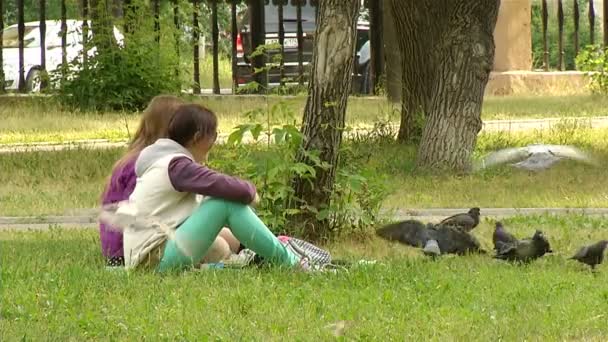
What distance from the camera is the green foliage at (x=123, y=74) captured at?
55.3 feet

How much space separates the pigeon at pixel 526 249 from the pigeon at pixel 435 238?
280 mm

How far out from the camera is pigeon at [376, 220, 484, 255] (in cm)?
781

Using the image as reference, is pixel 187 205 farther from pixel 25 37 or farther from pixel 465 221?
pixel 25 37

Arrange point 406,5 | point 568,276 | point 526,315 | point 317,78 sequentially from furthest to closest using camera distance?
point 406,5 → point 317,78 → point 568,276 → point 526,315

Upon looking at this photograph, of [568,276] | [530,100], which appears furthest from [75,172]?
[530,100]

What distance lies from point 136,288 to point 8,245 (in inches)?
78.4

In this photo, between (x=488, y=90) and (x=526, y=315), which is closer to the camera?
(x=526, y=315)

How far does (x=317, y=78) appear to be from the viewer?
837 cm

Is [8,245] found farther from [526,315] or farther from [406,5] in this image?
[406,5]

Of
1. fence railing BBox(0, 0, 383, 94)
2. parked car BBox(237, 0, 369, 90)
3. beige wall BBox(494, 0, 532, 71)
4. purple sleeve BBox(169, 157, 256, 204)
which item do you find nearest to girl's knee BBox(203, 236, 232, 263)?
purple sleeve BBox(169, 157, 256, 204)

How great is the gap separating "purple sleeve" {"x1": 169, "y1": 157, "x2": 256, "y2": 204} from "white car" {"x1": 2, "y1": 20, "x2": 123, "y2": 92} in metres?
10.2

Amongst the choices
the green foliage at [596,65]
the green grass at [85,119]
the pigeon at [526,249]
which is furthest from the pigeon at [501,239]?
the green foliage at [596,65]

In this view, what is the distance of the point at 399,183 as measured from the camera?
36.8ft

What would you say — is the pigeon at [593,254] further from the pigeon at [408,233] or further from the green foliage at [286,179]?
the green foliage at [286,179]
